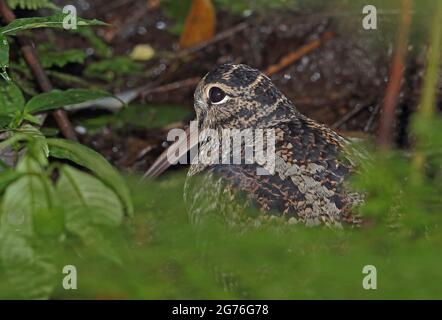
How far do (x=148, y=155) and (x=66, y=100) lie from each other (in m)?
2.26

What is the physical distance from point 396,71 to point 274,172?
26.5 inches

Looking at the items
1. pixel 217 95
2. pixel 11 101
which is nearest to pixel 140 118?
pixel 217 95

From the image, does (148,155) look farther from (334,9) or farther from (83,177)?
(83,177)

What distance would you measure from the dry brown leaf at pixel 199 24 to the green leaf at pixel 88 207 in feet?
15.1

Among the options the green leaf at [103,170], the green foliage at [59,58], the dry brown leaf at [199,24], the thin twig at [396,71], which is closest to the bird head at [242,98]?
the thin twig at [396,71]

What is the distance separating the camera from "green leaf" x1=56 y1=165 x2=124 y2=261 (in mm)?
1964

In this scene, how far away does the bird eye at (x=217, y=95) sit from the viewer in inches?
173

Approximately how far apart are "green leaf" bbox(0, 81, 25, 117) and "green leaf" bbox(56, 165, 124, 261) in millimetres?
1496

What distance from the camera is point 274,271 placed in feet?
6.25

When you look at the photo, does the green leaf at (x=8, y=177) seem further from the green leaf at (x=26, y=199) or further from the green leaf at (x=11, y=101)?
the green leaf at (x=11, y=101)

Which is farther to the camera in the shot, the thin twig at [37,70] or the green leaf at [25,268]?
the thin twig at [37,70]

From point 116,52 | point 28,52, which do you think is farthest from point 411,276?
point 116,52

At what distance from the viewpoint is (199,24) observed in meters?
6.60

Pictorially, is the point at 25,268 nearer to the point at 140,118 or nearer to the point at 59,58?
the point at 59,58
